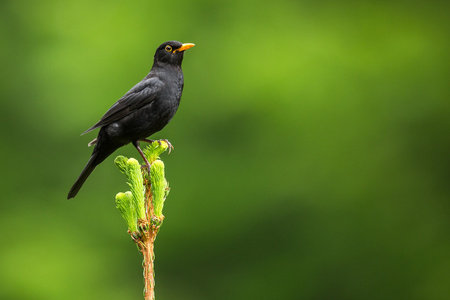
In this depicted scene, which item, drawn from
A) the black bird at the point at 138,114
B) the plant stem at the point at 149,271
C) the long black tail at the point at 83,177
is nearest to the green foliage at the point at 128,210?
the plant stem at the point at 149,271

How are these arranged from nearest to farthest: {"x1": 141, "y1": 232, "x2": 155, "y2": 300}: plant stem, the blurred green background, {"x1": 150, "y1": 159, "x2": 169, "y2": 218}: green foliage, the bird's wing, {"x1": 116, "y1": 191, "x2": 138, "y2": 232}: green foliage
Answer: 1. {"x1": 141, "y1": 232, "x2": 155, "y2": 300}: plant stem
2. {"x1": 116, "y1": 191, "x2": 138, "y2": 232}: green foliage
3. {"x1": 150, "y1": 159, "x2": 169, "y2": 218}: green foliage
4. the bird's wing
5. the blurred green background

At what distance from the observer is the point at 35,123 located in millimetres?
14766

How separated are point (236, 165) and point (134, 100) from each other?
949 centimetres

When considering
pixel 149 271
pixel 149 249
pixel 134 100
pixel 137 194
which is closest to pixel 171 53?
pixel 134 100

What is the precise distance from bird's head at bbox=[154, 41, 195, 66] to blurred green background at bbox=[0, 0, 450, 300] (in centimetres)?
702

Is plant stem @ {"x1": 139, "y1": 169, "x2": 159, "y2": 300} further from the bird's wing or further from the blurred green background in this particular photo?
the blurred green background

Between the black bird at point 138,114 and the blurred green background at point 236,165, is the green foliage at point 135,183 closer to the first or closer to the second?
the black bird at point 138,114

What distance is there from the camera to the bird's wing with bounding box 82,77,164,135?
4.59 meters

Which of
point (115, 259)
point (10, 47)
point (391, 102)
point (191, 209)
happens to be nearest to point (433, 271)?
point (391, 102)

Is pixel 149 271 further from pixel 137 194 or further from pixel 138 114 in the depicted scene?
pixel 138 114

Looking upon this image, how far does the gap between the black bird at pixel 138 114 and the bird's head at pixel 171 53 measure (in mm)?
153

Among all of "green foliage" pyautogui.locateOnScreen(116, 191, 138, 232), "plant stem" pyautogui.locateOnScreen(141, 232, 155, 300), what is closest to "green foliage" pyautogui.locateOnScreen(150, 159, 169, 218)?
"green foliage" pyautogui.locateOnScreen(116, 191, 138, 232)

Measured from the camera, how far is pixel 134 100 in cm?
471

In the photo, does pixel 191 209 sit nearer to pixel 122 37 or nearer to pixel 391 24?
pixel 122 37
